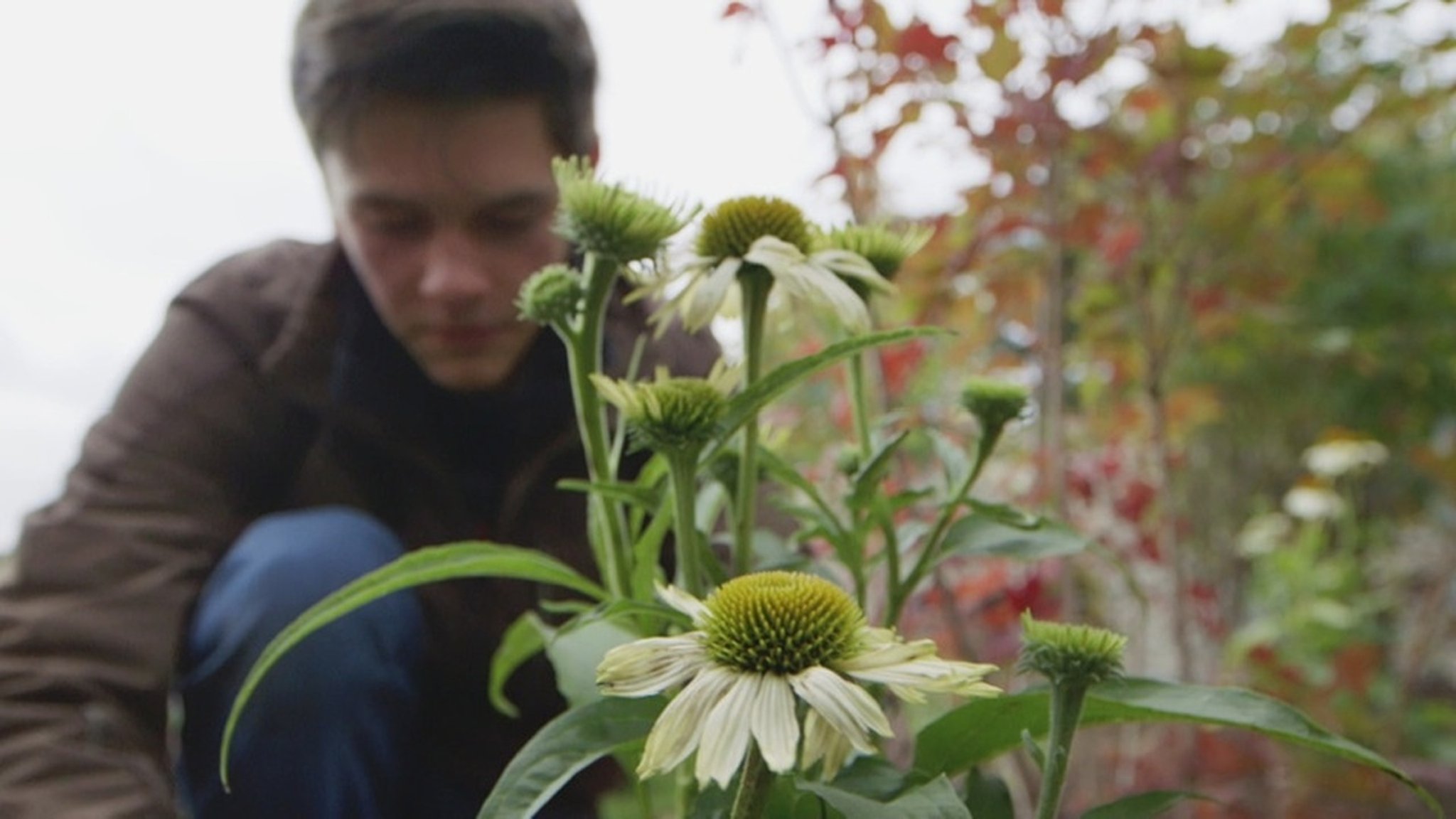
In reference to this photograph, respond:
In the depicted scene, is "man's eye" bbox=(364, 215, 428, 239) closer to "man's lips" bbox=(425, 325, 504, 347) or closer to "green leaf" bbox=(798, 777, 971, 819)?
"man's lips" bbox=(425, 325, 504, 347)

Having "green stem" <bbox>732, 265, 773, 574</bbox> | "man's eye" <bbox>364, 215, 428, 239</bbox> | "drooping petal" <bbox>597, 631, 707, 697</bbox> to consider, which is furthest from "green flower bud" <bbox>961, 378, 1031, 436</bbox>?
"man's eye" <bbox>364, 215, 428, 239</bbox>

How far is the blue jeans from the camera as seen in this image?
0.82 m

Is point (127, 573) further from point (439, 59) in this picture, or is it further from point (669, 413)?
point (669, 413)

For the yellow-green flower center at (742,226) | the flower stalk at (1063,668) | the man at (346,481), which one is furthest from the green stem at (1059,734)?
the man at (346,481)

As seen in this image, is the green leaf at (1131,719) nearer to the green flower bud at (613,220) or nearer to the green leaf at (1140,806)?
the green leaf at (1140,806)

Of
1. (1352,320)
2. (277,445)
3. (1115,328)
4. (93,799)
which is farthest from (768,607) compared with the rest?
(1352,320)

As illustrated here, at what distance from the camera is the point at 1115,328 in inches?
55.7

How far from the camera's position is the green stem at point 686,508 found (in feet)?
1.56

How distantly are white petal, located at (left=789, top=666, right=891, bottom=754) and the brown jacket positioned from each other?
1.68 feet

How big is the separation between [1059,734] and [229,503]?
2.52ft

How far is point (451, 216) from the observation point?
33.1 inches

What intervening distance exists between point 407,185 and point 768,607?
0.54 meters

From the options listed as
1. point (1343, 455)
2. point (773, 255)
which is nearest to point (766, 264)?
point (773, 255)

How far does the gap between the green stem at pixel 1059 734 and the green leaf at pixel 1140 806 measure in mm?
43
